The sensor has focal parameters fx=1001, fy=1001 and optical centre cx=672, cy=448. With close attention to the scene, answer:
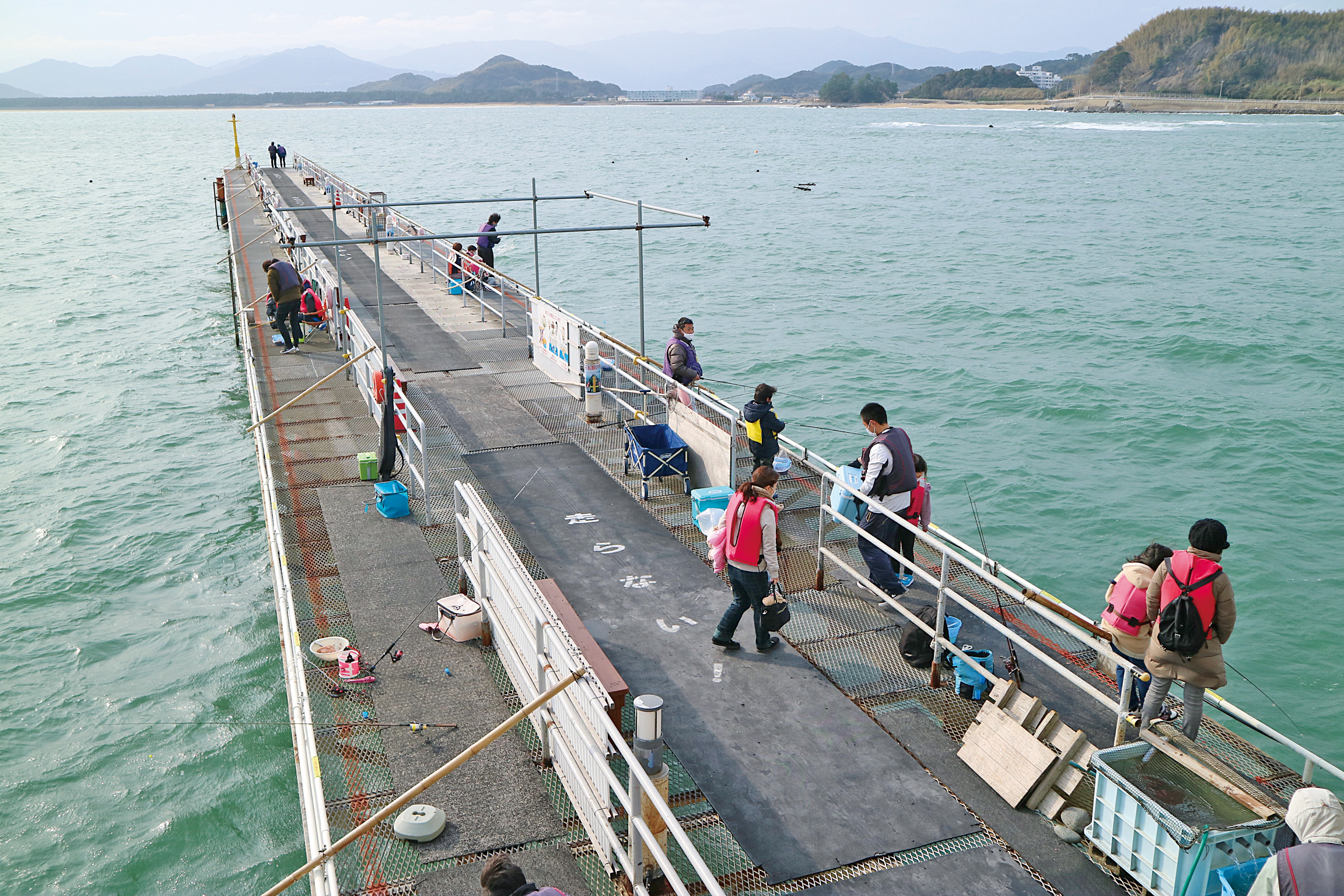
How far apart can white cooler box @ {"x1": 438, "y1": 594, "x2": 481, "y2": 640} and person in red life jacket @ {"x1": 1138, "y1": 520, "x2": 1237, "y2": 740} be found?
5816mm

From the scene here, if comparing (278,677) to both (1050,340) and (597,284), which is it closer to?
(1050,340)

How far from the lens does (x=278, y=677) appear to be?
41.3 ft

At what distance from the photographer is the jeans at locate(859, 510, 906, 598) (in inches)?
393

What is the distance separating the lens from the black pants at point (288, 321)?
2097 centimetres

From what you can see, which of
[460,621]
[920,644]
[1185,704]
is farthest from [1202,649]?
[460,621]

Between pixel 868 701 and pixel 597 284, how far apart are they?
40.3 m

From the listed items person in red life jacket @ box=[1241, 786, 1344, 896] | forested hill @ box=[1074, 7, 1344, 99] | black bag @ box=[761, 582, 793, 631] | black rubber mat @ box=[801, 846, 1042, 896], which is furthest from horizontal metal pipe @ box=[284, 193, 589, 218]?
forested hill @ box=[1074, 7, 1344, 99]

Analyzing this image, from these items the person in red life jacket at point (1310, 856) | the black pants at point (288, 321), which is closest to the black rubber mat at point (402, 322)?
the black pants at point (288, 321)

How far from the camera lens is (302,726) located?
817 centimetres

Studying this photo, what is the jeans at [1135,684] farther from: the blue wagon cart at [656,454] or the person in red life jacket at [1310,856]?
the blue wagon cart at [656,454]

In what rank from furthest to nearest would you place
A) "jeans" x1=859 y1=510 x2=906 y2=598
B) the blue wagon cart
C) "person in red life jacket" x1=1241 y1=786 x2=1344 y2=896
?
the blue wagon cart
"jeans" x1=859 y1=510 x2=906 y2=598
"person in red life jacket" x1=1241 y1=786 x2=1344 y2=896

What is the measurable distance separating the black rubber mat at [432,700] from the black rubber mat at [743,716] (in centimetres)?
125

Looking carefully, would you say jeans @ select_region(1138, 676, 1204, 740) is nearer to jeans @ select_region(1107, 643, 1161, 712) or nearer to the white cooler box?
jeans @ select_region(1107, 643, 1161, 712)

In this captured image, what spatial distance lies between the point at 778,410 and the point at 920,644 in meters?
18.4
